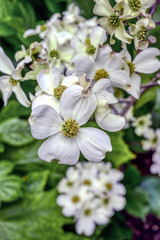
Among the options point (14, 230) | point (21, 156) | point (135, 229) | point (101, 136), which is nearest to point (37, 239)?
point (14, 230)

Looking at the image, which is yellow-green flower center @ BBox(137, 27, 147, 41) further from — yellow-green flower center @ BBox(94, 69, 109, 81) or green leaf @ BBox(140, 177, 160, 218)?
green leaf @ BBox(140, 177, 160, 218)

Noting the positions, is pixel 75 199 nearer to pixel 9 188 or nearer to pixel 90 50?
pixel 9 188

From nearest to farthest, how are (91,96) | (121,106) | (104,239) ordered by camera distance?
(91,96) < (121,106) < (104,239)

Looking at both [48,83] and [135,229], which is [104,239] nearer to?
[135,229]

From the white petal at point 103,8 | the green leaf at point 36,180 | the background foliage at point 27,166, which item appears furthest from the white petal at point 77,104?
the green leaf at point 36,180

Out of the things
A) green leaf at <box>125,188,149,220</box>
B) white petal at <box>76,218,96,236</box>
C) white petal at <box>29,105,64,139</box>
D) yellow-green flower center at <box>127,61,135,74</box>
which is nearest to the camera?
white petal at <box>29,105,64,139</box>

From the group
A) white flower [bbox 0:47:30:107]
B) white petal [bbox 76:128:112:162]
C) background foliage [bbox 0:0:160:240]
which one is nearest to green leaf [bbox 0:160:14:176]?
background foliage [bbox 0:0:160:240]
